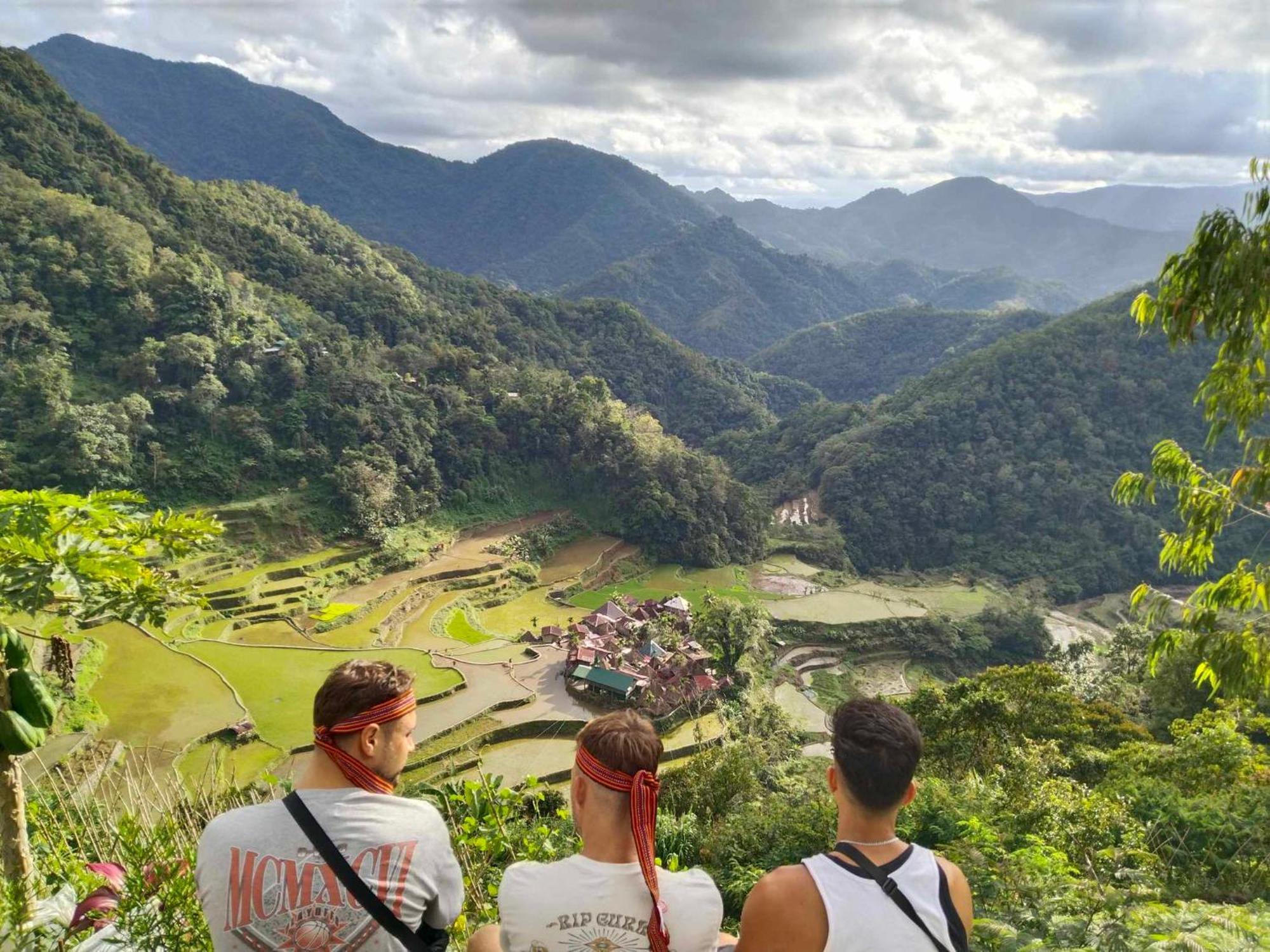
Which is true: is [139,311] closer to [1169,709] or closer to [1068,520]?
[1169,709]

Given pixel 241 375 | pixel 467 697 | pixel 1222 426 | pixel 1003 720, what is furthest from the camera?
pixel 241 375

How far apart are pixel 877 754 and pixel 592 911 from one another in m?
0.82

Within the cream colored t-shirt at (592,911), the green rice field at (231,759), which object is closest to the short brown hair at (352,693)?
the cream colored t-shirt at (592,911)

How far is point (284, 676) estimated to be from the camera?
18.9 metres

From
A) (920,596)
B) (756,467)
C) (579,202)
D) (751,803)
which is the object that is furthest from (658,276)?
(751,803)

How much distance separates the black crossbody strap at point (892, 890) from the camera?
178cm

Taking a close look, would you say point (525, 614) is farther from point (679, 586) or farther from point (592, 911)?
point (592, 911)

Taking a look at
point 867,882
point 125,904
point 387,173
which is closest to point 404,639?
point 125,904

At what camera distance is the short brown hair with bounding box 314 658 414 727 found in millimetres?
1987

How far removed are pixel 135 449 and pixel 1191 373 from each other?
49.5m

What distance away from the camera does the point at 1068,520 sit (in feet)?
123

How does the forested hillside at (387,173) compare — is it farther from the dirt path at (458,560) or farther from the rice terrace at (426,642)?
the rice terrace at (426,642)

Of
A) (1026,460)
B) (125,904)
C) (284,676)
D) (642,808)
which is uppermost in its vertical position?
(642,808)

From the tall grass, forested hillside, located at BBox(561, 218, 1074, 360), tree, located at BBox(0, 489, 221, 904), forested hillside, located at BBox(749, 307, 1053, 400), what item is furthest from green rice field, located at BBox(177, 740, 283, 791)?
forested hillside, located at BBox(561, 218, 1074, 360)
